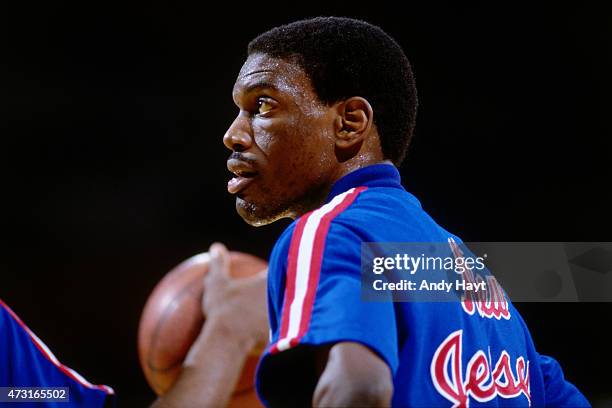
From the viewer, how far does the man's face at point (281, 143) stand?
107 centimetres

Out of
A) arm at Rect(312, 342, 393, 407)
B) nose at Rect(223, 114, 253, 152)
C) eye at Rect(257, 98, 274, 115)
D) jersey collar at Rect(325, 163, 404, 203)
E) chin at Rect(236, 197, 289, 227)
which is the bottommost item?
arm at Rect(312, 342, 393, 407)

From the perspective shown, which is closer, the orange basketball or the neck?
the neck

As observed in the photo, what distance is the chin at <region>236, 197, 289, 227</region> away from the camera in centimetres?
112

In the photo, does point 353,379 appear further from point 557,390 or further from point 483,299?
point 557,390

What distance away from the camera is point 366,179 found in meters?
1.04

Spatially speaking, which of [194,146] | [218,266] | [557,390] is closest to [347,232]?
[557,390]

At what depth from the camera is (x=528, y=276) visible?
1.39 meters

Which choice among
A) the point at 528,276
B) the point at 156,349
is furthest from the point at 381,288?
the point at 156,349

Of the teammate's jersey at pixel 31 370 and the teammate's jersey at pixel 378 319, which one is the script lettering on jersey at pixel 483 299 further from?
the teammate's jersey at pixel 31 370

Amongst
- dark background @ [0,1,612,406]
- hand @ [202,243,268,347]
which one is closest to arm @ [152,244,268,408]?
hand @ [202,243,268,347]

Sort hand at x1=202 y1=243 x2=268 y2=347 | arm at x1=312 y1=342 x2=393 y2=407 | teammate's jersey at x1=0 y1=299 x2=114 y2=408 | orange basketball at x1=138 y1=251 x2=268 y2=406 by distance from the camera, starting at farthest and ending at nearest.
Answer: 1. hand at x1=202 y1=243 x2=268 y2=347
2. orange basketball at x1=138 y1=251 x2=268 y2=406
3. teammate's jersey at x1=0 y1=299 x2=114 y2=408
4. arm at x1=312 y1=342 x2=393 y2=407

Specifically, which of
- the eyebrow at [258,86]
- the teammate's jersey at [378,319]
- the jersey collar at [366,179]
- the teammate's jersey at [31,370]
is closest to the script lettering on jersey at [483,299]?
the teammate's jersey at [378,319]

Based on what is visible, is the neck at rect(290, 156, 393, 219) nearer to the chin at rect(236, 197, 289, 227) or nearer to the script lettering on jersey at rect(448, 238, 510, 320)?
the chin at rect(236, 197, 289, 227)

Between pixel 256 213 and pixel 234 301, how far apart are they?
79 cm
